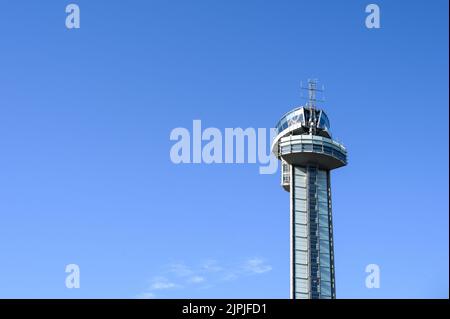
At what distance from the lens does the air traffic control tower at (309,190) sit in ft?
560

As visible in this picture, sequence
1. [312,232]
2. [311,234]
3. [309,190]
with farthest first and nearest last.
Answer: [309,190] → [312,232] → [311,234]

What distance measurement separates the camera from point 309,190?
18112 cm

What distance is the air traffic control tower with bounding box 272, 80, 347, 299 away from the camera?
17075cm

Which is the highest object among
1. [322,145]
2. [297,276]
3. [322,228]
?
[322,145]

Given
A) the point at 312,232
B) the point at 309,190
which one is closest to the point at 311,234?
the point at 312,232

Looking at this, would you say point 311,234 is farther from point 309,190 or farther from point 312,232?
point 309,190

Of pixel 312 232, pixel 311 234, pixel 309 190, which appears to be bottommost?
pixel 311 234

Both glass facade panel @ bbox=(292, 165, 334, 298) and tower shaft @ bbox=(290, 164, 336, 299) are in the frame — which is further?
glass facade panel @ bbox=(292, 165, 334, 298)

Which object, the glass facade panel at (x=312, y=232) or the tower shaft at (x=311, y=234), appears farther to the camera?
the glass facade panel at (x=312, y=232)
